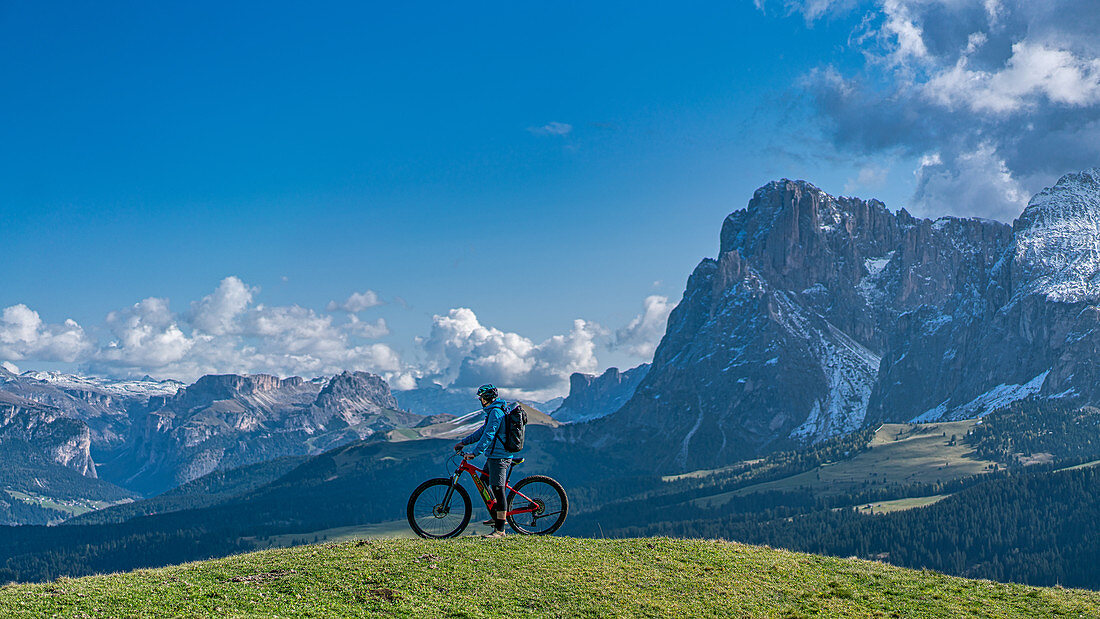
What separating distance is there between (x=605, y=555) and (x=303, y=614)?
13165 mm

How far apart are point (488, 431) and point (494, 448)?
2.95 ft

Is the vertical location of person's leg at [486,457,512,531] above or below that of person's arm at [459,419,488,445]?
below

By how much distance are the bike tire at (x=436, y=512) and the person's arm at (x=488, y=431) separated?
2.21 m

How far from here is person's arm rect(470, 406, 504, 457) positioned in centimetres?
3541

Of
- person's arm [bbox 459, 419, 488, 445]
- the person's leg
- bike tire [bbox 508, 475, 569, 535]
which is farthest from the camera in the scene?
bike tire [bbox 508, 475, 569, 535]

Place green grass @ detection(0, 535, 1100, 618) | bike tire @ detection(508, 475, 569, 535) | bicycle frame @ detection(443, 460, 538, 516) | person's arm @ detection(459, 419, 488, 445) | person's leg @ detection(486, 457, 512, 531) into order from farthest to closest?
bike tire @ detection(508, 475, 569, 535)
person's leg @ detection(486, 457, 512, 531)
bicycle frame @ detection(443, 460, 538, 516)
person's arm @ detection(459, 419, 488, 445)
green grass @ detection(0, 535, 1100, 618)

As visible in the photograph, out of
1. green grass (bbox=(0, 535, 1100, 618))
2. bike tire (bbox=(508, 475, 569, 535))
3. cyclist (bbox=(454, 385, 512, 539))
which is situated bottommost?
green grass (bbox=(0, 535, 1100, 618))

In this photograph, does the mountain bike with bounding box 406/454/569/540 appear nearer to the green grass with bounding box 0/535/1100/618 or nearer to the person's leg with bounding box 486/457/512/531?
the person's leg with bounding box 486/457/512/531

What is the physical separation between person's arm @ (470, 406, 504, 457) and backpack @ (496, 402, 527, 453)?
0.22 metres

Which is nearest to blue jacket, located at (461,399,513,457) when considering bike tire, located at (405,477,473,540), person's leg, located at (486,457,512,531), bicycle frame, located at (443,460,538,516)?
person's leg, located at (486,457,512,531)

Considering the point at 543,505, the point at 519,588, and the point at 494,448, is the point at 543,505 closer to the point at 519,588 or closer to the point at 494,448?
the point at 494,448

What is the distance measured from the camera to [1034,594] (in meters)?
32.8

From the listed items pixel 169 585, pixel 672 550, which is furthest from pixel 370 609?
pixel 672 550

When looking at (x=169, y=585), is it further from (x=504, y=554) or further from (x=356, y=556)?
(x=504, y=554)
